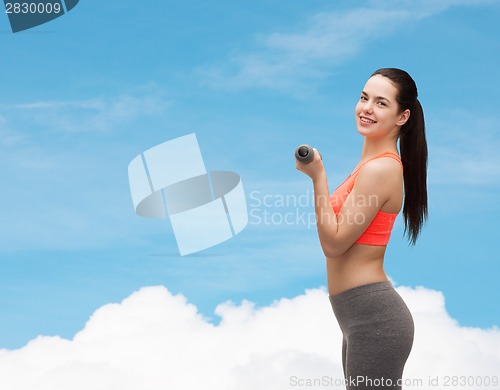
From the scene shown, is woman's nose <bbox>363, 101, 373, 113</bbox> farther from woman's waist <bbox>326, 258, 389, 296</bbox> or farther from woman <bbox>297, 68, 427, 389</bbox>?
woman's waist <bbox>326, 258, 389, 296</bbox>

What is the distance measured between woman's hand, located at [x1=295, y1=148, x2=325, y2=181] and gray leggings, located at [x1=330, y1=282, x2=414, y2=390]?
28.0 inches

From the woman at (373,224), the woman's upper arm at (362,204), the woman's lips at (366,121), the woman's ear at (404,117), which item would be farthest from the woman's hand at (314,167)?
the woman's ear at (404,117)

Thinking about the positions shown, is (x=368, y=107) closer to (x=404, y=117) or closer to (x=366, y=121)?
(x=366, y=121)

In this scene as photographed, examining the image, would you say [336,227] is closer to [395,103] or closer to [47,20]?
[395,103]

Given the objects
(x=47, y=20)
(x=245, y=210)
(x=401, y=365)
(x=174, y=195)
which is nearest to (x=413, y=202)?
(x=401, y=365)

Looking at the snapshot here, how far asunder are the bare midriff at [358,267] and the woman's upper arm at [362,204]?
103 mm

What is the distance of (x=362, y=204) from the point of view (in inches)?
161

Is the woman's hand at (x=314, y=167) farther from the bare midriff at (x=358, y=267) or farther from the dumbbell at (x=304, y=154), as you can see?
the bare midriff at (x=358, y=267)

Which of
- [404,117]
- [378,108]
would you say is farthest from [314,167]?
[404,117]

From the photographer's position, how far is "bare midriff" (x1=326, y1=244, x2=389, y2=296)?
4.20 m

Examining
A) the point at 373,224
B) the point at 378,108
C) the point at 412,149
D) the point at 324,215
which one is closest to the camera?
the point at 324,215

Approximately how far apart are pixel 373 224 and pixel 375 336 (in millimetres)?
645

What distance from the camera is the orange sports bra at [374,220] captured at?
4.20 metres

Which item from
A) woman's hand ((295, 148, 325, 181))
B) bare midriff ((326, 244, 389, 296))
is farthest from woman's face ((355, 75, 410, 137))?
bare midriff ((326, 244, 389, 296))
